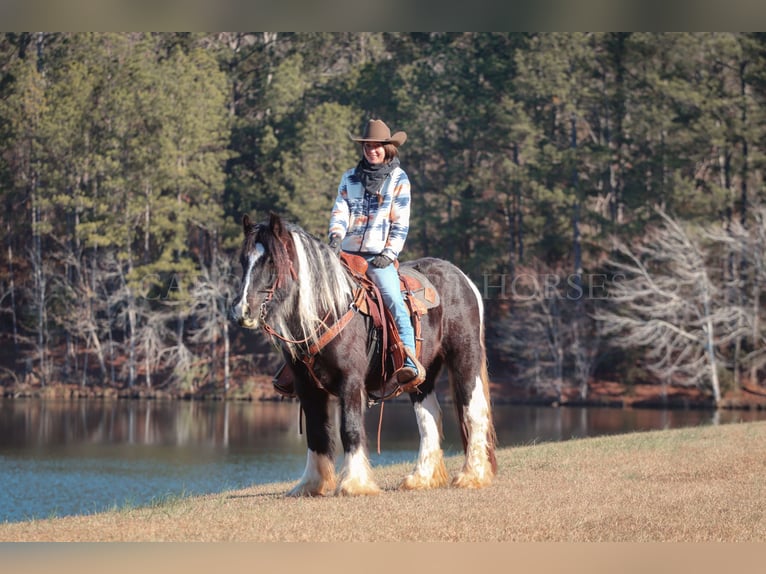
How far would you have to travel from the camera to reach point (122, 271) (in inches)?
1527

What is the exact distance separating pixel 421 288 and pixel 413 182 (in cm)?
3084

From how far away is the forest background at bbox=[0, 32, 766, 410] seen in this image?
34.1 metres

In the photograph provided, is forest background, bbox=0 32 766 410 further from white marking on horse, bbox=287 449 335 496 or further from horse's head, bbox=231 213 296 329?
horse's head, bbox=231 213 296 329

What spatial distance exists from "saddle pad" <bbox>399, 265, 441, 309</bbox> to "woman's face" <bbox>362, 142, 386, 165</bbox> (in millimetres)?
947

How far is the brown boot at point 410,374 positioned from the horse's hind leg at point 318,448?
58cm

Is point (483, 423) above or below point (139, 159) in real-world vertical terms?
below

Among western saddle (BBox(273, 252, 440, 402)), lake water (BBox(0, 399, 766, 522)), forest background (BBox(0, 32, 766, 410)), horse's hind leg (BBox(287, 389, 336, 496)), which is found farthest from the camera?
forest background (BBox(0, 32, 766, 410))

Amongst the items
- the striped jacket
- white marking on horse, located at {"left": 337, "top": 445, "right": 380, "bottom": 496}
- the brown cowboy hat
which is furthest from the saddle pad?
white marking on horse, located at {"left": 337, "top": 445, "right": 380, "bottom": 496}

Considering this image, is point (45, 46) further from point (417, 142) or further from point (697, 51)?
point (697, 51)

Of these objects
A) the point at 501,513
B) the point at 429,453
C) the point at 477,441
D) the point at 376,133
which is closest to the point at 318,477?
the point at 429,453

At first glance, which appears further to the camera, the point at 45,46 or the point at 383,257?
the point at 45,46
